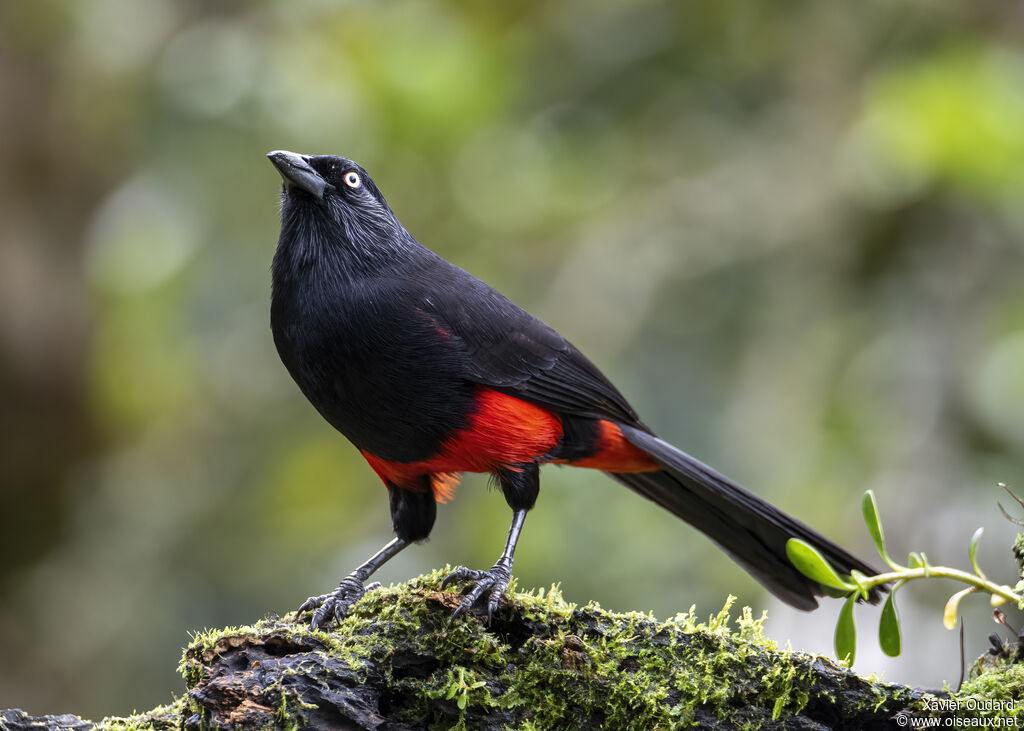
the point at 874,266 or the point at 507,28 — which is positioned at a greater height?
the point at 507,28

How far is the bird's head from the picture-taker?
4.07m

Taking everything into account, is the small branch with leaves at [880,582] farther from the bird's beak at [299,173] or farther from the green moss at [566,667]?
the bird's beak at [299,173]

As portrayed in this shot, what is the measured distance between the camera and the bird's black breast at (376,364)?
3.62 meters

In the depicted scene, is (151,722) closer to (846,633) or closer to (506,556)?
(506,556)

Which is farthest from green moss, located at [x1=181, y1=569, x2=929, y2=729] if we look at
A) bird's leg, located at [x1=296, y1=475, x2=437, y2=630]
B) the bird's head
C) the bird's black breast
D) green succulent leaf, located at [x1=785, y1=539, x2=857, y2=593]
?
the bird's head

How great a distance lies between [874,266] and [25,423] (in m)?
5.80

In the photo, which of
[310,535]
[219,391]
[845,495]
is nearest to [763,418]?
[845,495]

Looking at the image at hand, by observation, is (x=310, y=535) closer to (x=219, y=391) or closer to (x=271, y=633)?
(x=219, y=391)

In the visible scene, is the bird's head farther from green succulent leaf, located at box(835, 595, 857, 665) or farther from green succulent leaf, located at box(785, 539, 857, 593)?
green succulent leaf, located at box(835, 595, 857, 665)

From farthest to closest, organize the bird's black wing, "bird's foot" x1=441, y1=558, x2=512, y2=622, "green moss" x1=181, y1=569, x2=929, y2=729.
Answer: the bird's black wing < "bird's foot" x1=441, y1=558, x2=512, y2=622 < "green moss" x1=181, y1=569, x2=929, y2=729

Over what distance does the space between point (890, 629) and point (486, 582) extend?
1274 mm

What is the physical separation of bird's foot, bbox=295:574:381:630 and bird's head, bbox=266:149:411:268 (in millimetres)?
1269

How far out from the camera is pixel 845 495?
240 inches

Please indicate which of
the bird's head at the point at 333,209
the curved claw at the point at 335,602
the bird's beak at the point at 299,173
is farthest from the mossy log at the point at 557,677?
the bird's beak at the point at 299,173
